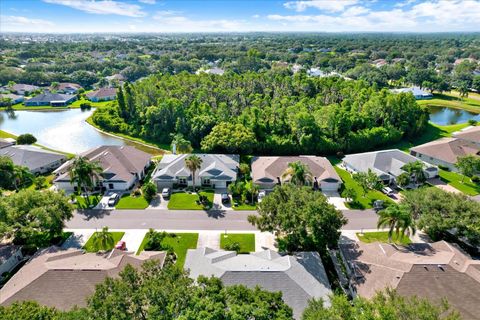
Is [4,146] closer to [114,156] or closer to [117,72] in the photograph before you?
[114,156]

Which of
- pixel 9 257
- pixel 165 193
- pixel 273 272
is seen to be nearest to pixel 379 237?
pixel 273 272

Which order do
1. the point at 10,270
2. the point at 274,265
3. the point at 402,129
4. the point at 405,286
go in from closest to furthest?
the point at 405,286
the point at 274,265
the point at 10,270
the point at 402,129

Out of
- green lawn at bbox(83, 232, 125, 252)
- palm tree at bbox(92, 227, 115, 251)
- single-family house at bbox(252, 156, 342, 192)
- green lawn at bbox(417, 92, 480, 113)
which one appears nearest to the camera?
palm tree at bbox(92, 227, 115, 251)

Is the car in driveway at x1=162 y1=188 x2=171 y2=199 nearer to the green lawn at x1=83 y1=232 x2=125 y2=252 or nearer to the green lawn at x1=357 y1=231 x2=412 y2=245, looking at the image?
the green lawn at x1=83 y1=232 x2=125 y2=252

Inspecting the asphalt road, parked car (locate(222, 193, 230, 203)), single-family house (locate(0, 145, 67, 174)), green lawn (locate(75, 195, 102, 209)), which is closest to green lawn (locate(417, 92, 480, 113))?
the asphalt road

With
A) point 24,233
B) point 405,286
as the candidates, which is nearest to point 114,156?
point 24,233

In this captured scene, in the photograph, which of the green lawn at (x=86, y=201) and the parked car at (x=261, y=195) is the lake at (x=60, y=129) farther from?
the parked car at (x=261, y=195)

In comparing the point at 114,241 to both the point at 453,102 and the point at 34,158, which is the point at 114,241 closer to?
the point at 34,158
